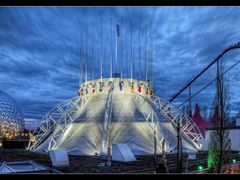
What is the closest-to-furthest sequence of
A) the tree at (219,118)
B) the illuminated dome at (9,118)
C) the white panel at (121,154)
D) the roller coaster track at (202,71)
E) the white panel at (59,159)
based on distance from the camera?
the tree at (219,118) → the white panel at (59,159) → the white panel at (121,154) → the roller coaster track at (202,71) → the illuminated dome at (9,118)

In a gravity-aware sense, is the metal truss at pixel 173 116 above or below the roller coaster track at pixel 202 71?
below

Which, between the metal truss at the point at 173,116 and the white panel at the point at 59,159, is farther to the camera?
the metal truss at the point at 173,116

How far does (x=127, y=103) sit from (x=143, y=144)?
5.07 meters

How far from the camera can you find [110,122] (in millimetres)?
25531

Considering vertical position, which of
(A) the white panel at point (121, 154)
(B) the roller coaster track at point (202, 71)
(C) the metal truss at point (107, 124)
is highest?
(B) the roller coaster track at point (202, 71)

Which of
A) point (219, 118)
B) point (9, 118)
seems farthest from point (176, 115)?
point (9, 118)

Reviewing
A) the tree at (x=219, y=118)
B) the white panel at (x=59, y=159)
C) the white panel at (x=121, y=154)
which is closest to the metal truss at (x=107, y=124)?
the white panel at (x=121, y=154)

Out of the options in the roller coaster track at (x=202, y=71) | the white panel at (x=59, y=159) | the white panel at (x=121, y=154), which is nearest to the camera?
the white panel at (x=59, y=159)

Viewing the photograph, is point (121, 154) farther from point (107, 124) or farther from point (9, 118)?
point (9, 118)

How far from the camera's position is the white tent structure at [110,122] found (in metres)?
24.2

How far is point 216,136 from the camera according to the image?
46.5 ft

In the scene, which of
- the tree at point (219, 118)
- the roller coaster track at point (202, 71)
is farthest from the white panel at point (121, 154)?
the roller coaster track at point (202, 71)

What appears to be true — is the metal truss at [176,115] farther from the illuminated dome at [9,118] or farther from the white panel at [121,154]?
the illuminated dome at [9,118]
